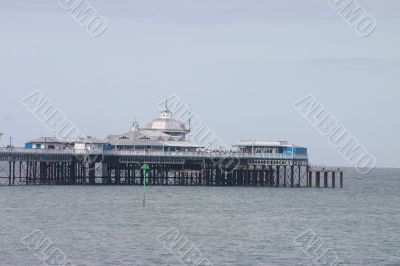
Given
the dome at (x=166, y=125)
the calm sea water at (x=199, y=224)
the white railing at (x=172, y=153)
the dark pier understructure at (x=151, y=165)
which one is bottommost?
the calm sea water at (x=199, y=224)

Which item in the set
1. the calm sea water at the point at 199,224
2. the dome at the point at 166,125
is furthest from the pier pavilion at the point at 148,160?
the dome at the point at 166,125

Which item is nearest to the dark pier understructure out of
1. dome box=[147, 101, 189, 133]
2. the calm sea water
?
the calm sea water

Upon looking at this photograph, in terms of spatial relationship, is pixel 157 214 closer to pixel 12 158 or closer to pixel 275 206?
pixel 275 206

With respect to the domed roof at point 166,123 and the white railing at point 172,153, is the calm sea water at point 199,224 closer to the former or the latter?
the white railing at point 172,153

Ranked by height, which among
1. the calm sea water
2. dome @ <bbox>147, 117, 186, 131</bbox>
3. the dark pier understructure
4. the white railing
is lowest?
the calm sea water

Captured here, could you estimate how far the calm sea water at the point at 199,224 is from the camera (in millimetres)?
58219

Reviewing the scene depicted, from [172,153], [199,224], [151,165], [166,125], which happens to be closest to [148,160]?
[172,153]

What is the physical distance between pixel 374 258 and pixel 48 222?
2443cm

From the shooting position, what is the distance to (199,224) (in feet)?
244

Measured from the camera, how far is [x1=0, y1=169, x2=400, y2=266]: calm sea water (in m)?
58.2

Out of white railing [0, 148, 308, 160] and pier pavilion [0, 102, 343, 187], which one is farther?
pier pavilion [0, 102, 343, 187]

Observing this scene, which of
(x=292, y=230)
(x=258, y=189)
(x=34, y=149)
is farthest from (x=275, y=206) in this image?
(x=34, y=149)

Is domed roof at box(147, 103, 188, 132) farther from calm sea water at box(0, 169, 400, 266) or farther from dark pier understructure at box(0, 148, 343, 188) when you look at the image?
calm sea water at box(0, 169, 400, 266)

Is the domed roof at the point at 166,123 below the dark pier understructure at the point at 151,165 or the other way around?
the other way around
